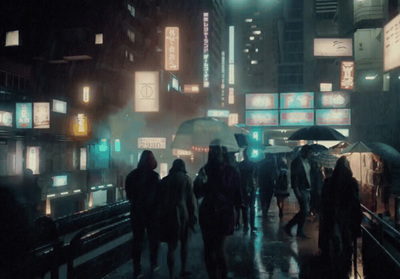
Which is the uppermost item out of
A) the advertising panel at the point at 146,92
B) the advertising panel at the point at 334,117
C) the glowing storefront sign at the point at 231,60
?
the glowing storefront sign at the point at 231,60

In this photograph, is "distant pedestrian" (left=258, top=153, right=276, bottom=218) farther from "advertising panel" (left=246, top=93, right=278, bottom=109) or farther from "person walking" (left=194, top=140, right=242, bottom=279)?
"advertising panel" (left=246, top=93, right=278, bottom=109)

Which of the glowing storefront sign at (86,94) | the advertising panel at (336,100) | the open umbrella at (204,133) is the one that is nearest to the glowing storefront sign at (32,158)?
the glowing storefront sign at (86,94)

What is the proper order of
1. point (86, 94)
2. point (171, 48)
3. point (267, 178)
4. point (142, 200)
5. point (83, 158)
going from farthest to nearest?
1. point (86, 94)
2. point (171, 48)
3. point (83, 158)
4. point (267, 178)
5. point (142, 200)

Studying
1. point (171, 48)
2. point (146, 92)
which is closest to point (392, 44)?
point (146, 92)

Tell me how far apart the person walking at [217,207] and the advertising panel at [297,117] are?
27.3 metres

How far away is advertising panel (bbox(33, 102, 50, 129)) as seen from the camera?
22047 millimetres

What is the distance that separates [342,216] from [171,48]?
27545mm

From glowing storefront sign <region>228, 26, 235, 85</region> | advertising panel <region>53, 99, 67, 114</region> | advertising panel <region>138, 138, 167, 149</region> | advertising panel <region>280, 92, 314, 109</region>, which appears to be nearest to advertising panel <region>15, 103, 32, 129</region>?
advertising panel <region>53, 99, 67, 114</region>

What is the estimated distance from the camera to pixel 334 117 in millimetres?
30984

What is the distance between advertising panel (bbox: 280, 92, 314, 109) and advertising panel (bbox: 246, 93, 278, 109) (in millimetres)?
665

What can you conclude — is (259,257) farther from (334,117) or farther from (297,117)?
(334,117)

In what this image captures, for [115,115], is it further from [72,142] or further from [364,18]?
[364,18]

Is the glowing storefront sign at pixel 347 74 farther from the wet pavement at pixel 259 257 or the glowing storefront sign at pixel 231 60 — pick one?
the glowing storefront sign at pixel 231 60

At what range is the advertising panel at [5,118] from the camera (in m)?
20.1
